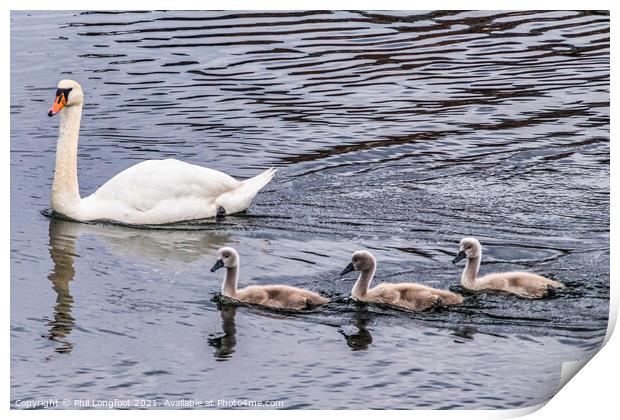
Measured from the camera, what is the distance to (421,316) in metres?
9.61

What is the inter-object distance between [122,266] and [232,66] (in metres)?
1.38

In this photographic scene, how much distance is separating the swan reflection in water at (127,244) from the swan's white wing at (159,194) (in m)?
0.11

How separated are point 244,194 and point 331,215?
23.8 inches

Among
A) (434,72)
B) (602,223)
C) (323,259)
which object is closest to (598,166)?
(602,223)

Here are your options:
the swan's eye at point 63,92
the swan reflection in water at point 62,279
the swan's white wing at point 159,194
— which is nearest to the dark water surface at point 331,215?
the swan reflection in water at point 62,279

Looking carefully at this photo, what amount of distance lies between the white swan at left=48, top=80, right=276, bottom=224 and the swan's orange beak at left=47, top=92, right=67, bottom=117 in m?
0.54

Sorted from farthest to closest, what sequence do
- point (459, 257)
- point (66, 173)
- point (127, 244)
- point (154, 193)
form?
point (154, 193) → point (66, 173) → point (127, 244) → point (459, 257)

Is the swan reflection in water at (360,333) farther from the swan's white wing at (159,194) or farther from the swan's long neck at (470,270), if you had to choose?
the swan's white wing at (159,194)

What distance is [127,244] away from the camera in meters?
10.5

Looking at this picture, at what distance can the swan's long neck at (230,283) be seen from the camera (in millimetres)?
9773

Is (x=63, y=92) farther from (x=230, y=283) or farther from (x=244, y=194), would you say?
(x=244, y=194)

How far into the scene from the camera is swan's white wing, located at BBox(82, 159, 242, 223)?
35.2 ft

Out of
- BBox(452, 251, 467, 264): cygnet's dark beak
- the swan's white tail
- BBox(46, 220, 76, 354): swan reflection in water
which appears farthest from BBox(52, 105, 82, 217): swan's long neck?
BBox(452, 251, 467, 264): cygnet's dark beak

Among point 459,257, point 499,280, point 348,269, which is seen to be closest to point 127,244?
point 348,269
